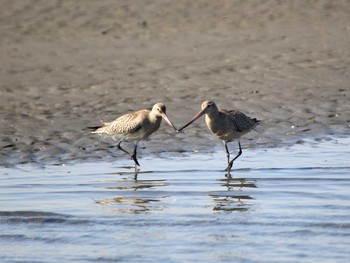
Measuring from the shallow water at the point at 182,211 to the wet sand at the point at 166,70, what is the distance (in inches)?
43.4

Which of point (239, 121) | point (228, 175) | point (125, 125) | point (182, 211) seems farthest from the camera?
point (125, 125)

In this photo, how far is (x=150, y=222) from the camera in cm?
852

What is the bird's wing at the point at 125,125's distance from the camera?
39.9ft

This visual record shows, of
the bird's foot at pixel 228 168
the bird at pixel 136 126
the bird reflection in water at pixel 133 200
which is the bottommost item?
the bird's foot at pixel 228 168

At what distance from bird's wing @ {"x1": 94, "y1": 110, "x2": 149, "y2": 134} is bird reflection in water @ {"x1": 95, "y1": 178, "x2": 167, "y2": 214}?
1816 millimetres

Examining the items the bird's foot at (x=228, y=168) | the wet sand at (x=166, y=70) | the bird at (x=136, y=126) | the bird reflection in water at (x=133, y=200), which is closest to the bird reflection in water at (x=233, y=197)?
the bird's foot at (x=228, y=168)

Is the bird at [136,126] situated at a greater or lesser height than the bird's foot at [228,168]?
greater

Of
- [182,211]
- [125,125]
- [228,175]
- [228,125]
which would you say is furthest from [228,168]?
[182,211]

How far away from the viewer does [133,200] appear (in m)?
9.51

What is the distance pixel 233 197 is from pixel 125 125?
10.3 ft

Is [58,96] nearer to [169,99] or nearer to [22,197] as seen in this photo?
[169,99]

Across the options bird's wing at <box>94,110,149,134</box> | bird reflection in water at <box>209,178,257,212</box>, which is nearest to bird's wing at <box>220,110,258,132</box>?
bird's wing at <box>94,110,149,134</box>

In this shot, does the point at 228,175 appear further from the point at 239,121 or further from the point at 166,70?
the point at 166,70

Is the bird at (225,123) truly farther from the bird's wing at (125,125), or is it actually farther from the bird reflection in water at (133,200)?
the bird reflection in water at (133,200)
